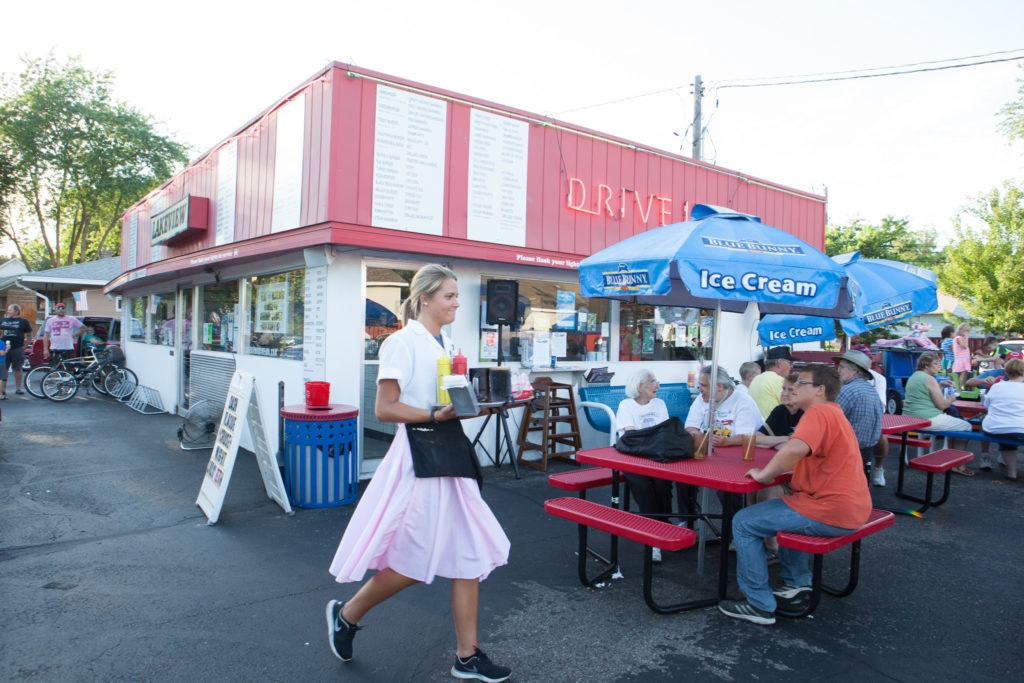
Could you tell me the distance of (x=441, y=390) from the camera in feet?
8.64

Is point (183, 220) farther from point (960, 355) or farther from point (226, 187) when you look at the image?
point (960, 355)

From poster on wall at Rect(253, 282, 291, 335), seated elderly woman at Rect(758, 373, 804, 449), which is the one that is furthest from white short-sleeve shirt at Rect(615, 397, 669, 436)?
poster on wall at Rect(253, 282, 291, 335)

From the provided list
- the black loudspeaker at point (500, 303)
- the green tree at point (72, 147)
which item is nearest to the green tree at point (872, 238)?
the black loudspeaker at point (500, 303)

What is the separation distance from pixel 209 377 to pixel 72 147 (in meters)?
26.8

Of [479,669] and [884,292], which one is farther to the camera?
[884,292]

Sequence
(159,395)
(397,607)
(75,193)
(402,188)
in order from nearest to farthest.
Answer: (397,607) → (402,188) → (159,395) → (75,193)

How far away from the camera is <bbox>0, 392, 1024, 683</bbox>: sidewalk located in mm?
3045

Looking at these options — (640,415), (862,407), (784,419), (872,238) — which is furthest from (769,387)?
(872,238)

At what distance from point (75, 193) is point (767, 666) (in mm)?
35984

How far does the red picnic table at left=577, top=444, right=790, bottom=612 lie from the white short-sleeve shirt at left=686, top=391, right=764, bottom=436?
1.02ft

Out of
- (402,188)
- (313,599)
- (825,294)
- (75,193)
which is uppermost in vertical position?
(75,193)

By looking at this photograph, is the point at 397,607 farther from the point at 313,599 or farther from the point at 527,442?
the point at 527,442

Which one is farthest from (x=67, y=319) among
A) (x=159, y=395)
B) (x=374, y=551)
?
(x=374, y=551)

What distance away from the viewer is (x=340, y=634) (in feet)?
9.62
